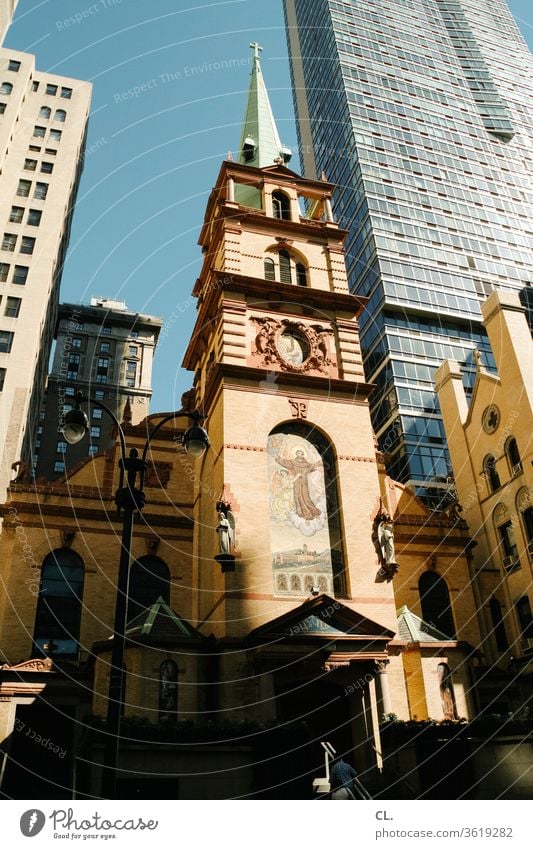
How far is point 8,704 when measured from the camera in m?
21.9

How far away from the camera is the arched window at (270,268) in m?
32.1

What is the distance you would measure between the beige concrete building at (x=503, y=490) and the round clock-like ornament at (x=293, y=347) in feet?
38.0

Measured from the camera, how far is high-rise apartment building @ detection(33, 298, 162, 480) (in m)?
68.3

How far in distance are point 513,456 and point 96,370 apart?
5518 centimetres

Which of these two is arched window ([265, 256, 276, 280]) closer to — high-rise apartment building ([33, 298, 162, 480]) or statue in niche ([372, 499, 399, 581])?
statue in niche ([372, 499, 399, 581])

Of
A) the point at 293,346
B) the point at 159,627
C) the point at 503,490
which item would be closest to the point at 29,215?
the point at 293,346

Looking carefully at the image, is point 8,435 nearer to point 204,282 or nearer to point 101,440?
point 204,282

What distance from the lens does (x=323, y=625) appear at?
72.1 feet

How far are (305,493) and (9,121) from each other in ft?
149

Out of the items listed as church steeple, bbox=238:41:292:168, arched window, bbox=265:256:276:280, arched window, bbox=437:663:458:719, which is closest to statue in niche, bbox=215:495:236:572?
arched window, bbox=437:663:458:719

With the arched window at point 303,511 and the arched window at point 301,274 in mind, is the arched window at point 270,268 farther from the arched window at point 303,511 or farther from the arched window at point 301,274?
the arched window at point 303,511

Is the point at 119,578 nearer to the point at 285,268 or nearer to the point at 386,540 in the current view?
the point at 386,540

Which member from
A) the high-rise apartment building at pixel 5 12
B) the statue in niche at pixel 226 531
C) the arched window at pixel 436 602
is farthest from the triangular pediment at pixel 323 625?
the high-rise apartment building at pixel 5 12
